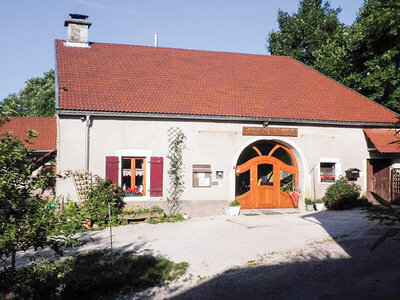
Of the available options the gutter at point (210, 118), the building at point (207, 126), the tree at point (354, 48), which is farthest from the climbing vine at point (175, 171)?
the tree at point (354, 48)

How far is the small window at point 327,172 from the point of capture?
14367 mm

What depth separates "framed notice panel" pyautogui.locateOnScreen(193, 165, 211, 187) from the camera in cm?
1299

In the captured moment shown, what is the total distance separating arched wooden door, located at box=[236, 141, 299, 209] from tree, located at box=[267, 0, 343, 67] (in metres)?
13.7

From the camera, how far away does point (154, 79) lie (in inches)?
572

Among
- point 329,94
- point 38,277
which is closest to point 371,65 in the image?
point 329,94

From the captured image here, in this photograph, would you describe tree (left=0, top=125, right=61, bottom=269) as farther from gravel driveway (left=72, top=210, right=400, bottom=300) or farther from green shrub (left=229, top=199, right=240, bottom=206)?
green shrub (left=229, top=199, right=240, bottom=206)

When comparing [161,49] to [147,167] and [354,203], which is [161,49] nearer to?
[147,167]

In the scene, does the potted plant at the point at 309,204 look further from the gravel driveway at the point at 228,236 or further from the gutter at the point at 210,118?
the gutter at the point at 210,118

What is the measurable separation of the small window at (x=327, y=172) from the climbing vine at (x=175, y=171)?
5.45 metres

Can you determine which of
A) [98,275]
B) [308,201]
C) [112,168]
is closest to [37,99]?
[112,168]

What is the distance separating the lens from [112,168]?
39.8 feet

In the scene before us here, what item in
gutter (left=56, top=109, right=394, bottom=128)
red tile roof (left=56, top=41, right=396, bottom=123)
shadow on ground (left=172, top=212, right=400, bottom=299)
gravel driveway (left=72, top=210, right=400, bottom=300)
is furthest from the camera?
red tile roof (left=56, top=41, right=396, bottom=123)

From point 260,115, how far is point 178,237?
221 inches

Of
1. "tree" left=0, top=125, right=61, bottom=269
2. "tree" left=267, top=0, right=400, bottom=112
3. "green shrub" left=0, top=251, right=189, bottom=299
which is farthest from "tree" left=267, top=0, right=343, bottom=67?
"tree" left=0, top=125, right=61, bottom=269
